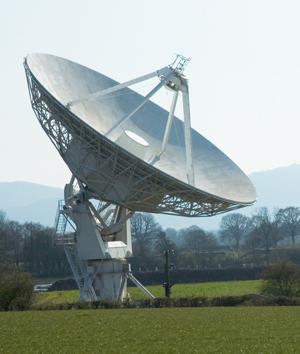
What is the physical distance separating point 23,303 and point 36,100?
13.7 m

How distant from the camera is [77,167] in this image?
128 ft

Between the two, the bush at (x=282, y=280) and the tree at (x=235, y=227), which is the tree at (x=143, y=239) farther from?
the bush at (x=282, y=280)

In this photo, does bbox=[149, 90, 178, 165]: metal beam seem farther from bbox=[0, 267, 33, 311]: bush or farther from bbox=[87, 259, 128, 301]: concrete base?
bbox=[0, 267, 33, 311]: bush

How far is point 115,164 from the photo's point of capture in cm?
3684

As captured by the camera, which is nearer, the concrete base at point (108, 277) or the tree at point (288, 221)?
the concrete base at point (108, 277)

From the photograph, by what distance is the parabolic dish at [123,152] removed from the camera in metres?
36.0

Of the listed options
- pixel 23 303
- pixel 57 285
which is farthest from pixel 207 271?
pixel 23 303

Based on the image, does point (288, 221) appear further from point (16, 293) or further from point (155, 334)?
point (155, 334)

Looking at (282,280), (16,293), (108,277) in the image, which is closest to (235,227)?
(282,280)

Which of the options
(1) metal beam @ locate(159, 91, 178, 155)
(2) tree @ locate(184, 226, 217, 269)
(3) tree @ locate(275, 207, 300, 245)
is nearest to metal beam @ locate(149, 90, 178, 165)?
(1) metal beam @ locate(159, 91, 178, 155)

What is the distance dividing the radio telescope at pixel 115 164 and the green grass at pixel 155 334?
29.3ft

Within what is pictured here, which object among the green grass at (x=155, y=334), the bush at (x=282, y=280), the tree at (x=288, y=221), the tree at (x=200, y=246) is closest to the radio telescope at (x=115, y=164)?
the green grass at (x=155, y=334)

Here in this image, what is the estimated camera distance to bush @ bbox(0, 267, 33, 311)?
43.1 m

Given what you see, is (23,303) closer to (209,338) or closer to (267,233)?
(209,338)
